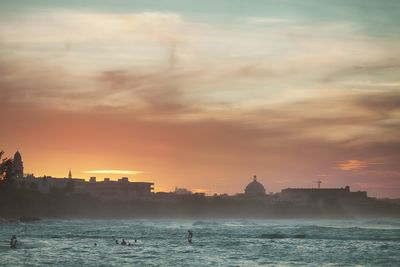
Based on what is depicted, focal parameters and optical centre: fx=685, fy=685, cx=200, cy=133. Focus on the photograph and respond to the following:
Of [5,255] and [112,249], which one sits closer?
[5,255]

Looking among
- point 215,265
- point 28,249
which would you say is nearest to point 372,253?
point 215,265

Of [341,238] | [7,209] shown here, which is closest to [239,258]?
[341,238]

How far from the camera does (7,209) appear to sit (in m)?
195

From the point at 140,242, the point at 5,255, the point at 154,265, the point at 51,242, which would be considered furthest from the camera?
the point at 140,242

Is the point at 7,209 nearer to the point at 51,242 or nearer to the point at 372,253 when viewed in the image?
the point at 51,242

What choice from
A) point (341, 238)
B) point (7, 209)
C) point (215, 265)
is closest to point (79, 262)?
point (215, 265)

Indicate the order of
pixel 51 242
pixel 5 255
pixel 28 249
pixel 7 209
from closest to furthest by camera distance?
1. pixel 5 255
2. pixel 28 249
3. pixel 51 242
4. pixel 7 209

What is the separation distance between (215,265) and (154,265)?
5262 millimetres

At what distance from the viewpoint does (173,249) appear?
257 feet

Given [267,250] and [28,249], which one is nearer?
[28,249]

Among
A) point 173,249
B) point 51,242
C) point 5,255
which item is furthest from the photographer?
point 51,242

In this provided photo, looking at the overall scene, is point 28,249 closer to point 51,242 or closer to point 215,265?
point 51,242

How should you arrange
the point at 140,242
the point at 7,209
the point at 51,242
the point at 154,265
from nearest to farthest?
the point at 154,265 < the point at 51,242 < the point at 140,242 < the point at 7,209

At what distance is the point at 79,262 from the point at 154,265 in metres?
6.74
